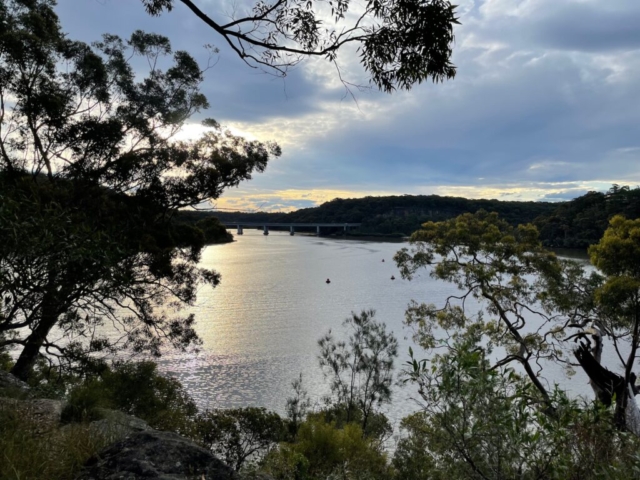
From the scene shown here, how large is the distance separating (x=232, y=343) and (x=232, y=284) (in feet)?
60.5

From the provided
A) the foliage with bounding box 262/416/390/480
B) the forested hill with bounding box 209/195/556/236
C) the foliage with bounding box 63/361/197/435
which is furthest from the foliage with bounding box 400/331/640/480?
the forested hill with bounding box 209/195/556/236

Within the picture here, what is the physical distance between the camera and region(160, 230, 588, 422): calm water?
794 inches

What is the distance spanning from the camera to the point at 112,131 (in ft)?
38.0

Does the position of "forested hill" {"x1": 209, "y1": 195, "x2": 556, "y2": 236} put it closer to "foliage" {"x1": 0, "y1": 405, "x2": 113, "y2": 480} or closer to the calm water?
the calm water

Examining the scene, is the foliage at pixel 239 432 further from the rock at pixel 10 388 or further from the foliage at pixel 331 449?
the rock at pixel 10 388

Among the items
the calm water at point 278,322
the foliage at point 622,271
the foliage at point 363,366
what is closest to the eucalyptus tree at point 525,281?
the foliage at point 622,271

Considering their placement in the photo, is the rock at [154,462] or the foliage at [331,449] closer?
the rock at [154,462]

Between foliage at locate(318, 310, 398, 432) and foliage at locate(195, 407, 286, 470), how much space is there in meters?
5.30

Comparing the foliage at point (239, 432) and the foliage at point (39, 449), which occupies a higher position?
the foliage at point (39, 449)

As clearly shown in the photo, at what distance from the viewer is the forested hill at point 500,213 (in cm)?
4278

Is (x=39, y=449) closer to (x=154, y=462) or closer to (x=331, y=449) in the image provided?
(x=154, y=462)

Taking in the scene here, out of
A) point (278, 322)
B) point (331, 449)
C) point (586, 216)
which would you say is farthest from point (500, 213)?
point (331, 449)

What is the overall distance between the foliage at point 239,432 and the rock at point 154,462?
11.4m

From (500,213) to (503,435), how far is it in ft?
216
